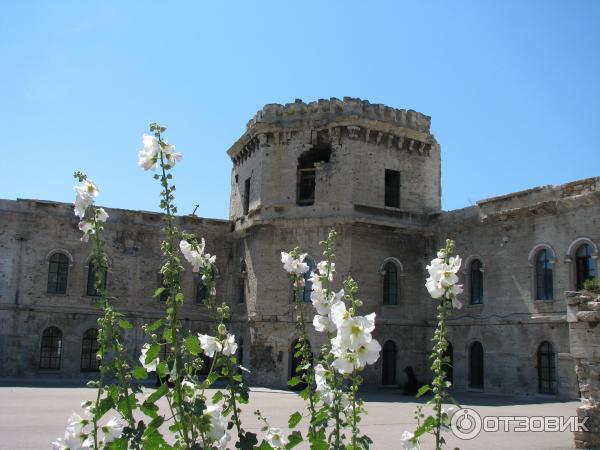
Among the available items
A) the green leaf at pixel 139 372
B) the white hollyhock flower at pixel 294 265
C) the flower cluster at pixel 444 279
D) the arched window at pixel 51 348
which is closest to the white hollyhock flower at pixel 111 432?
the green leaf at pixel 139 372

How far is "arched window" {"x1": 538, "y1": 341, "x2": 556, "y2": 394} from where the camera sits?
19688 mm

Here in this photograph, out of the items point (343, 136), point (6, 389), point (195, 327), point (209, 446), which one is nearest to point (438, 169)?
point (343, 136)

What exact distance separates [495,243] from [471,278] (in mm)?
1784

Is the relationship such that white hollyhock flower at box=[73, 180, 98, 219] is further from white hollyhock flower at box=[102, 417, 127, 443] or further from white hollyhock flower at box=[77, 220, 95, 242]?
white hollyhock flower at box=[102, 417, 127, 443]

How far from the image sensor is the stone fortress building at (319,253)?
72.1 ft

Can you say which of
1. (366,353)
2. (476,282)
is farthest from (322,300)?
(476,282)

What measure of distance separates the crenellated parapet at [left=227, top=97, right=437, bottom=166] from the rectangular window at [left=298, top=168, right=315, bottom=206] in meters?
1.42

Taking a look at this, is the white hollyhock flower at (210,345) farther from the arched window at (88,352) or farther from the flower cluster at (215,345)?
the arched window at (88,352)

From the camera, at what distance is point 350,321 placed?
10.7ft

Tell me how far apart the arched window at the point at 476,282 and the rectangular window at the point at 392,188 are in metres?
4.11

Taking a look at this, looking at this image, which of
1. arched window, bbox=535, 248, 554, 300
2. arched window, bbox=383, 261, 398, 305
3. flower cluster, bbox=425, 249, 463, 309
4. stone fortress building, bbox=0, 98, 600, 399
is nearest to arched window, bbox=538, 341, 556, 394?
stone fortress building, bbox=0, 98, 600, 399

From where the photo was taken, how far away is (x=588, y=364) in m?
9.55

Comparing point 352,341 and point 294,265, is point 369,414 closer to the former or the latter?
point 294,265

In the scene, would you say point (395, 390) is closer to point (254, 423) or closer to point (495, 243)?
point (495, 243)
